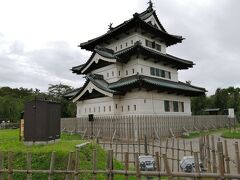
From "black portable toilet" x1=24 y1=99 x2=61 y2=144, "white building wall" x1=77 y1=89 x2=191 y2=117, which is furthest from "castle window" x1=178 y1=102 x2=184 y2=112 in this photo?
"black portable toilet" x1=24 y1=99 x2=61 y2=144

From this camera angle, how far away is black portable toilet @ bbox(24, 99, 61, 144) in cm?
1025

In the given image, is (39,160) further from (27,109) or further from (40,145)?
(27,109)

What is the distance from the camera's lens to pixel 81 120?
76.0 feet

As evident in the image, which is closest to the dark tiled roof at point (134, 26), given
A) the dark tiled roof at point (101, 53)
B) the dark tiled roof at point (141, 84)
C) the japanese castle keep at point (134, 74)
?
the japanese castle keep at point (134, 74)

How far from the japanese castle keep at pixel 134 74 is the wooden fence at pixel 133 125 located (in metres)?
1.95

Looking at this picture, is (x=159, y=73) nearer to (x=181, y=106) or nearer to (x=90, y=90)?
(x=181, y=106)

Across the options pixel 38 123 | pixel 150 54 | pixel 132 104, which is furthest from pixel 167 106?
pixel 38 123

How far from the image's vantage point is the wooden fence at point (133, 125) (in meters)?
19.0

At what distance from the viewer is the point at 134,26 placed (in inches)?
960

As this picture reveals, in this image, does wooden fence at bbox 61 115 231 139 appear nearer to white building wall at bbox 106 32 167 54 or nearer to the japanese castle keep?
the japanese castle keep

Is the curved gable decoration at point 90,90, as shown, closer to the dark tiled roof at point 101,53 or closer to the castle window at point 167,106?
the dark tiled roof at point 101,53

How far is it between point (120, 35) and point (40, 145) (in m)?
18.4

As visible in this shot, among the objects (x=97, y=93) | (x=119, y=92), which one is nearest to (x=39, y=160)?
(x=119, y=92)

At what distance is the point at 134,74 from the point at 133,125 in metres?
6.16
